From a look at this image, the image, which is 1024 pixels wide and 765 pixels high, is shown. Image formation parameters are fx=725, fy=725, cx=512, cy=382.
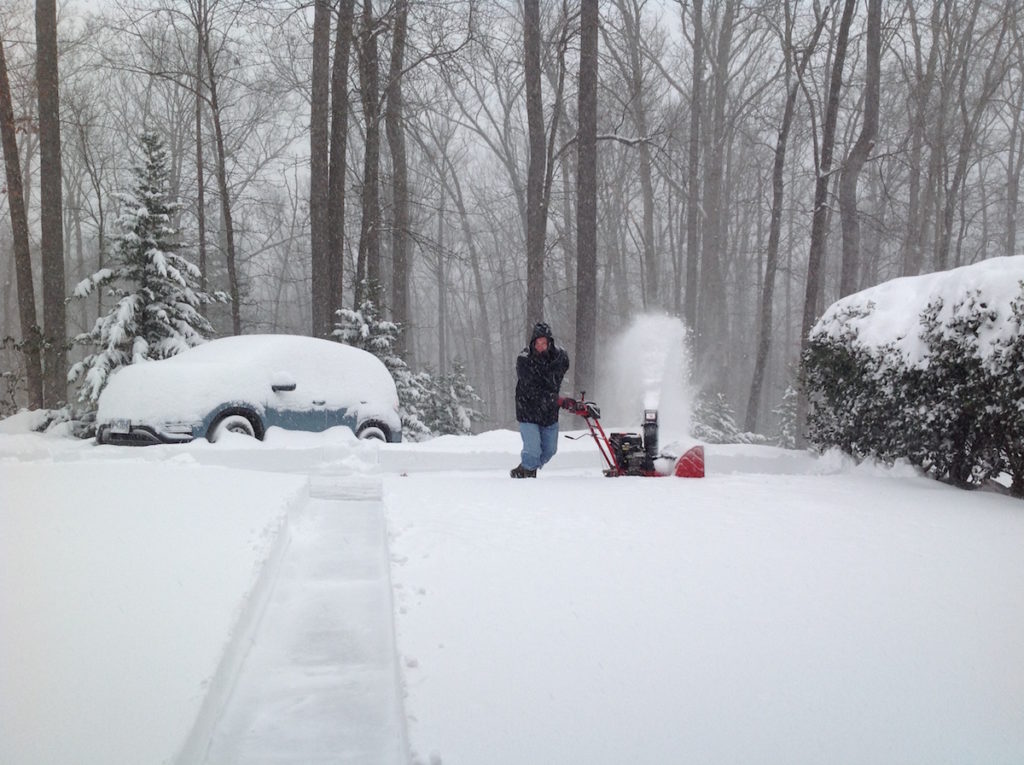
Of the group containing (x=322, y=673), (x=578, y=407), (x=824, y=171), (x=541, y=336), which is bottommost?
(x=322, y=673)

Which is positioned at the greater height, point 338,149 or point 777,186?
point 777,186

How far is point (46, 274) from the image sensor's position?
44.1 feet

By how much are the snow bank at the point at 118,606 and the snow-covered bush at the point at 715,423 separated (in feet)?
49.6

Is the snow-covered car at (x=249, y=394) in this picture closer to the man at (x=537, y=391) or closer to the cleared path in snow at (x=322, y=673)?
the man at (x=537, y=391)

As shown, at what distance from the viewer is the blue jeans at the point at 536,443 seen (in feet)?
27.0

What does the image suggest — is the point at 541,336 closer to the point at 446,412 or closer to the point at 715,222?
the point at 446,412

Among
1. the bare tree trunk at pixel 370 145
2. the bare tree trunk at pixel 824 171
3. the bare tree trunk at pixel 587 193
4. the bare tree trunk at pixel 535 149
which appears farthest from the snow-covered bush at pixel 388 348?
the bare tree trunk at pixel 824 171

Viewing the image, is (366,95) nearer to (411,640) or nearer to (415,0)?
(415,0)

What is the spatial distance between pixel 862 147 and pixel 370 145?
1184cm

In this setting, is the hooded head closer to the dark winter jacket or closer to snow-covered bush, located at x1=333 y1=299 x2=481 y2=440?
the dark winter jacket

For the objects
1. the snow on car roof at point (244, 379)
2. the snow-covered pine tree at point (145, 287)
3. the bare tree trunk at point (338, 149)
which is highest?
the bare tree trunk at point (338, 149)

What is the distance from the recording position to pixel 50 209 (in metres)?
13.7

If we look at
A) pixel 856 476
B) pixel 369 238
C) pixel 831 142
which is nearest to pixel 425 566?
pixel 856 476

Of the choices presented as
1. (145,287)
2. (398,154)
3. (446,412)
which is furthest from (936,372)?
(398,154)
